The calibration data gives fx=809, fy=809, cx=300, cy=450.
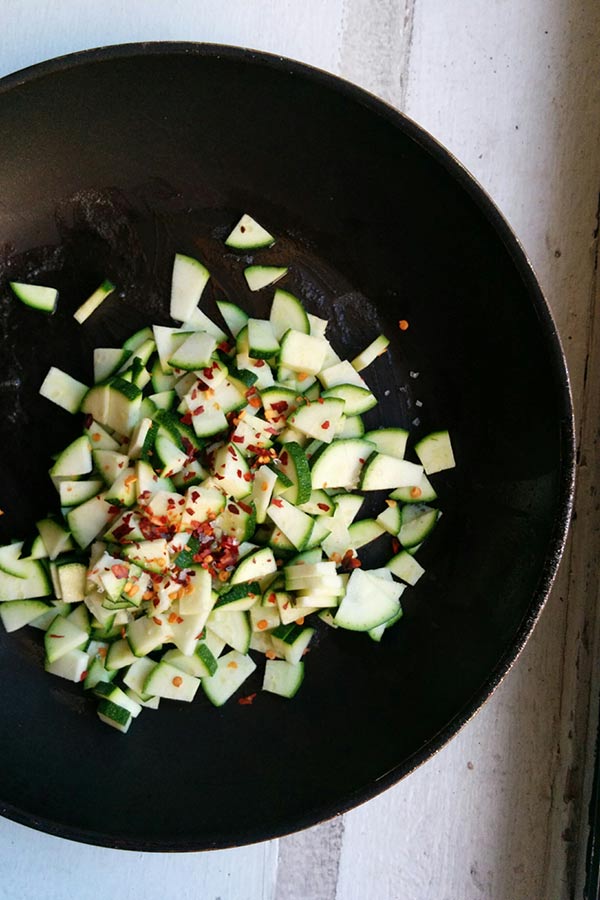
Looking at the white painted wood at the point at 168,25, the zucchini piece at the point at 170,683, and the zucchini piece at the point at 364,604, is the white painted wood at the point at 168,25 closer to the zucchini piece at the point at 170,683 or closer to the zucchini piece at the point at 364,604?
the zucchini piece at the point at 364,604

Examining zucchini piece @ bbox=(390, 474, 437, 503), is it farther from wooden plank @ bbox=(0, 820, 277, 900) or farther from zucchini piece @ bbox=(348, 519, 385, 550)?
wooden plank @ bbox=(0, 820, 277, 900)

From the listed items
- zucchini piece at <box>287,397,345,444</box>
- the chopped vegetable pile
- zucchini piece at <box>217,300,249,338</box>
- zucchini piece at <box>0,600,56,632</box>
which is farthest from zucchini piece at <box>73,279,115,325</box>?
zucchini piece at <box>0,600,56,632</box>

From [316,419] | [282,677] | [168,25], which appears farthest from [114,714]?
[168,25]

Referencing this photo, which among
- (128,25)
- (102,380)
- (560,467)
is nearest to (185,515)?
(102,380)

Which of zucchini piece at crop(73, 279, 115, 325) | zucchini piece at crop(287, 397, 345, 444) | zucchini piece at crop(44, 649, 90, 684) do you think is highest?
zucchini piece at crop(73, 279, 115, 325)

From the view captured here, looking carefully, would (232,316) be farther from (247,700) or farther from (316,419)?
(247,700)

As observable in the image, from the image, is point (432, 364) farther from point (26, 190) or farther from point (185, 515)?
point (26, 190)

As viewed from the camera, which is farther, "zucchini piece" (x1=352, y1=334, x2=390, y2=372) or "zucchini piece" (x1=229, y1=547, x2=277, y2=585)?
"zucchini piece" (x1=352, y1=334, x2=390, y2=372)
